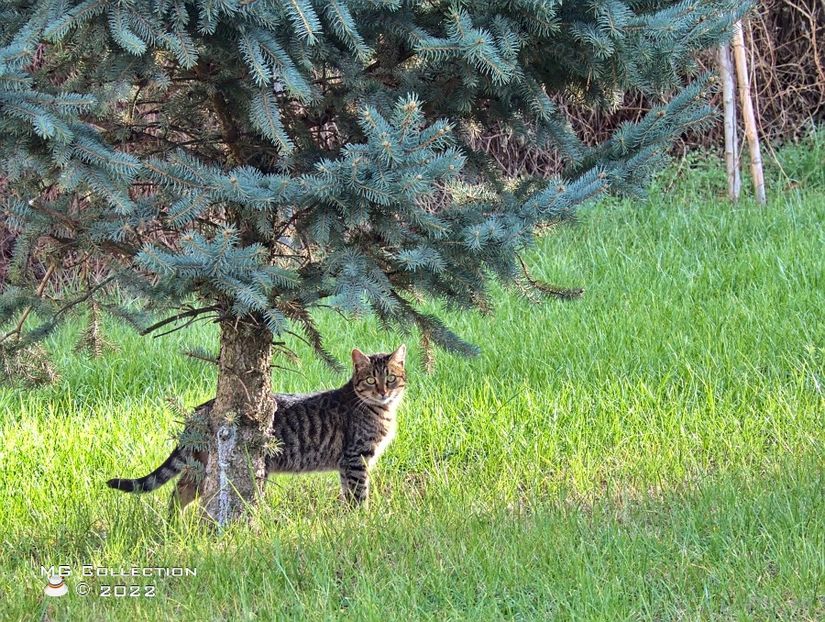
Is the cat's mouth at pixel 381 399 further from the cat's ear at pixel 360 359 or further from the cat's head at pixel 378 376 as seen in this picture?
the cat's ear at pixel 360 359

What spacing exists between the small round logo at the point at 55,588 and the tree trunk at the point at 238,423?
80 centimetres

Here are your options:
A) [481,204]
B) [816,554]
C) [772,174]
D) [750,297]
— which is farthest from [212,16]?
[772,174]

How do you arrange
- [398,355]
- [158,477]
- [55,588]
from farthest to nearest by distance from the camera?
[398,355] < [158,477] < [55,588]

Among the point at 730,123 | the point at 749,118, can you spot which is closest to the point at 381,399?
the point at 730,123

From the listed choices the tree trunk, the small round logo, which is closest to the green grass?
the small round logo

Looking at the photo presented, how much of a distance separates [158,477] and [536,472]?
1.85 m

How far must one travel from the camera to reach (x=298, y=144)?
13.7ft

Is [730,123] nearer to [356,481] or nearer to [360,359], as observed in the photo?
[360,359]

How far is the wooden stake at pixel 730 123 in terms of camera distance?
9.28m

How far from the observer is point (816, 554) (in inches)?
147

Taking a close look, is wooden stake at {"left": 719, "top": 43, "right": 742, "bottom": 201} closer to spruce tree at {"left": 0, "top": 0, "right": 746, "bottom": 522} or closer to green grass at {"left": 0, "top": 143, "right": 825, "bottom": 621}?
green grass at {"left": 0, "top": 143, "right": 825, "bottom": 621}

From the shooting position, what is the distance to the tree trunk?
450 centimetres

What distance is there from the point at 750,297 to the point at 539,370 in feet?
6.06

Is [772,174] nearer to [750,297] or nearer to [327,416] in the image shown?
[750,297]
